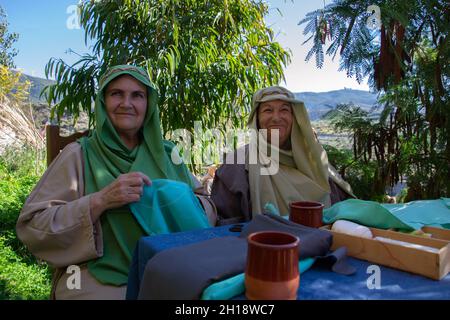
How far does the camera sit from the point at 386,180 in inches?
117

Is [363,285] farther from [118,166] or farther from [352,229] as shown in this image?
[118,166]

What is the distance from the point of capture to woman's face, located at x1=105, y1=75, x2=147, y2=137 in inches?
78.7

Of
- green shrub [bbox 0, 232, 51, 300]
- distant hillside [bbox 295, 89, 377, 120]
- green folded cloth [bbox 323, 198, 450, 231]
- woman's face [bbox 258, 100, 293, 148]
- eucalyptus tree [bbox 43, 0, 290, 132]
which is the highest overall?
eucalyptus tree [bbox 43, 0, 290, 132]

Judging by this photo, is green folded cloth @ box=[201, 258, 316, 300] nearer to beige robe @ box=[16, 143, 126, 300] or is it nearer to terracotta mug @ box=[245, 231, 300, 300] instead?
terracotta mug @ box=[245, 231, 300, 300]

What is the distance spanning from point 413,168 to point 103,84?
94.9 inches

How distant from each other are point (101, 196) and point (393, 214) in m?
1.24

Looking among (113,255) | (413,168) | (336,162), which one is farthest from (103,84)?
(413,168)

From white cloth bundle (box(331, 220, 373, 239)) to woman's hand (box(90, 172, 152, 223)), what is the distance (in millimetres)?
868

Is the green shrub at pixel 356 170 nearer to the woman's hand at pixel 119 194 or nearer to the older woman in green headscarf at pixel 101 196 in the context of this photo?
the older woman in green headscarf at pixel 101 196

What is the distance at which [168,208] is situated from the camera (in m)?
1.66

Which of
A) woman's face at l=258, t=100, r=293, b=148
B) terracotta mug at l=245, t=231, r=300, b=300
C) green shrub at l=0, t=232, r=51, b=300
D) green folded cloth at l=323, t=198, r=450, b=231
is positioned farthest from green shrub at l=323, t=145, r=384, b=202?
green shrub at l=0, t=232, r=51, b=300

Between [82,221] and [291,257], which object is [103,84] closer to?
[82,221]

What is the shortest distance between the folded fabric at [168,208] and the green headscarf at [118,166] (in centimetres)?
10

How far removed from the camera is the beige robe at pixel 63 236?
1624mm
